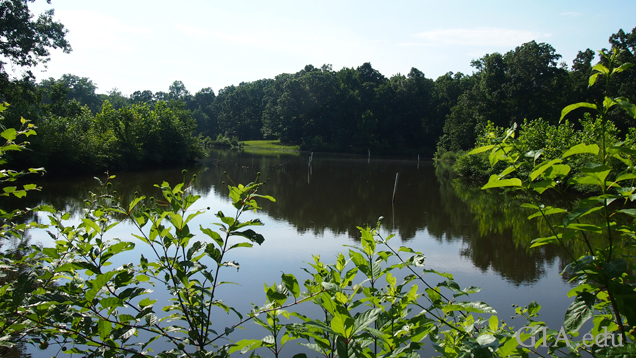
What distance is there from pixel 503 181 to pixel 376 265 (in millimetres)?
692

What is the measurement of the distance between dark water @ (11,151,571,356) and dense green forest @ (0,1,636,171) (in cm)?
286

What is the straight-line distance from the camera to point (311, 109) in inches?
2506

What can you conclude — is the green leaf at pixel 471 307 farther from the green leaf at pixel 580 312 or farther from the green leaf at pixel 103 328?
the green leaf at pixel 103 328

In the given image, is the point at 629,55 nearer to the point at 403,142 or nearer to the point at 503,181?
the point at 403,142

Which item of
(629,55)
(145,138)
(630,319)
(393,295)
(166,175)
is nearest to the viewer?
(630,319)

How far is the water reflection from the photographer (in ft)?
34.3

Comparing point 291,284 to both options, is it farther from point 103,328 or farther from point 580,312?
point 580,312

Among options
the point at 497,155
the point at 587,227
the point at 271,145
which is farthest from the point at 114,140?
the point at 271,145

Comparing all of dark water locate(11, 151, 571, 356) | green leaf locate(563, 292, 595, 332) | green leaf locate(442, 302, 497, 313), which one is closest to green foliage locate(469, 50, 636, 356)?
green leaf locate(563, 292, 595, 332)

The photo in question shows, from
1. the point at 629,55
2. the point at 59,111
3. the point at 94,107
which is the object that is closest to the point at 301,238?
the point at 59,111

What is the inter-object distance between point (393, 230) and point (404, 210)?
3561 millimetres

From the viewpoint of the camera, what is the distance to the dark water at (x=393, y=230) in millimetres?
7750

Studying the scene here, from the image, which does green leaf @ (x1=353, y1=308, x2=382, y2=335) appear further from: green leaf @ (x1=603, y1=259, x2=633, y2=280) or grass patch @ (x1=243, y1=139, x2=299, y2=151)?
grass patch @ (x1=243, y1=139, x2=299, y2=151)

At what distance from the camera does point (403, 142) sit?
193 ft
